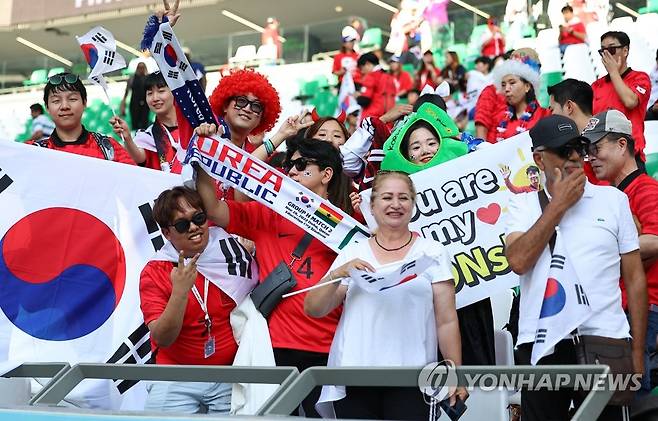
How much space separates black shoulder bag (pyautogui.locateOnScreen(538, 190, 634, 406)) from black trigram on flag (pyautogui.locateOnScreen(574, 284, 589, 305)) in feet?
0.40

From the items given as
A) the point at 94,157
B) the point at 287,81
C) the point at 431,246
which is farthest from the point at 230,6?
the point at 431,246

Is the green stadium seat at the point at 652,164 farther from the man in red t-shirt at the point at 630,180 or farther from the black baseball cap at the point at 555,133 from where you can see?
the black baseball cap at the point at 555,133

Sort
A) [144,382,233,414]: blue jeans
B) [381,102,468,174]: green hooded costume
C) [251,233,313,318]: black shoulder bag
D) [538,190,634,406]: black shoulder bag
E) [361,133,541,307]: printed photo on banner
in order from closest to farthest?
[538,190,634,406]: black shoulder bag → [144,382,233,414]: blue jeans → [251,233,313,318]: black shoulder bag → [361,133,541,307]: printed photo on banner → [381,102,468,174]: green hooded costume

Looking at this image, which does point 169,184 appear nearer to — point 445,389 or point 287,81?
point 445,389

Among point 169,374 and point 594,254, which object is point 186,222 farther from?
point 594,254

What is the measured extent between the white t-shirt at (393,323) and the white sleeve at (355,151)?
1.39 metres

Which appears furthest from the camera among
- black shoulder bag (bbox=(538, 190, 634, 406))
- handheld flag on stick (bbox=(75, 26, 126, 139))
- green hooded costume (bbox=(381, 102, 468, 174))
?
handheld flag on stick (bbox=(75, 26, 126, 139))

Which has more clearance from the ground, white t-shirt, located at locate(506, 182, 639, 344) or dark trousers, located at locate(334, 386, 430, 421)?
white t-shirt, located at locate(506, 182, 639, 344)

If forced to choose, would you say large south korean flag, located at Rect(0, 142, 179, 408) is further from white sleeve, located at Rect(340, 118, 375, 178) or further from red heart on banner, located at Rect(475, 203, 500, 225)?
red heart on banner, located at Rect(475, 203, 500, 225)

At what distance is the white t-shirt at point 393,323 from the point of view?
4176mm

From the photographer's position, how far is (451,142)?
540 centimetres

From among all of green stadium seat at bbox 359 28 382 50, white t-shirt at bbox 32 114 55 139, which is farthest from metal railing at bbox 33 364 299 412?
green stadium seat at bbox 359 28 382 50

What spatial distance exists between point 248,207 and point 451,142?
1193mm

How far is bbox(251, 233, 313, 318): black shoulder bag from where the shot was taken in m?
4.59
